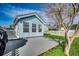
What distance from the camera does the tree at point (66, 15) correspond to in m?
2.65

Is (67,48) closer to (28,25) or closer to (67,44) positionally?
(67,44)

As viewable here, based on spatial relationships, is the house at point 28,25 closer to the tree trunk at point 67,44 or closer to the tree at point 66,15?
the tree at point 66,15

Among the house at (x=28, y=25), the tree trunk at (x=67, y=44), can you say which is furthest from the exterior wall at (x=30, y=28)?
the tree trunk at (x=67, y=44)

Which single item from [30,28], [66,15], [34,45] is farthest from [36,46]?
[66,15]

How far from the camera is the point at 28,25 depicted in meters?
2.70

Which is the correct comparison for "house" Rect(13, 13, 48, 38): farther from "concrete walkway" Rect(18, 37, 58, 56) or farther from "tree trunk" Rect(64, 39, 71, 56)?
"tree trunk" Rect(64, 39, 71, 56)

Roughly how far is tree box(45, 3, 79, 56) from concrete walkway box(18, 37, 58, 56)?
0.18 meters

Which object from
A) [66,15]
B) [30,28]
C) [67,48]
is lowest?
[67,48]

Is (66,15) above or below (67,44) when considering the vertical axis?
above

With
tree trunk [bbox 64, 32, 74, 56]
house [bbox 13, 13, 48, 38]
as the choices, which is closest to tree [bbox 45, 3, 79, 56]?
tree trunk [bbox 64, 32, 74, 56]

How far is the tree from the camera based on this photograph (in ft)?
8.70

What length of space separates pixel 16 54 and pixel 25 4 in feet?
1.87

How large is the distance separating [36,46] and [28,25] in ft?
0.83

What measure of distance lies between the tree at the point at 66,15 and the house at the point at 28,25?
0.14m
